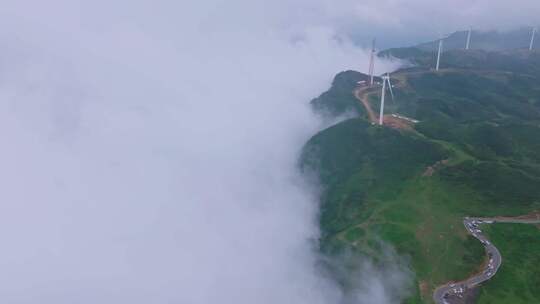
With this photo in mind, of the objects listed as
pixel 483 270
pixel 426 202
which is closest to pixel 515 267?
pixel 483 270

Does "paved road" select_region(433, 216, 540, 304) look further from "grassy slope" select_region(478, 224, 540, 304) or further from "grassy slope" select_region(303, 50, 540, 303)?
"grassy slope" select_region(303, 50, 540, 303)

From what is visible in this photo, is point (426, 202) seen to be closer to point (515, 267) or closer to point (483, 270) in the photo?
point (483, 270)

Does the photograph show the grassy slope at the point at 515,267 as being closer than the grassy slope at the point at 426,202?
Yes

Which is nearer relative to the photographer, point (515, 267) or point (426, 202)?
point (515, 267)

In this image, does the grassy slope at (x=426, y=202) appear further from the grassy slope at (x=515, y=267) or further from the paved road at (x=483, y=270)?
the grassy slope at (x=515, y=267)

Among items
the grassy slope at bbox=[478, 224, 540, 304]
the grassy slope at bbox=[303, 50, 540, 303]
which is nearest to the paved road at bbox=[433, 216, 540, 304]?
the grassy slope at bbox=[478, 224, 540, 304]

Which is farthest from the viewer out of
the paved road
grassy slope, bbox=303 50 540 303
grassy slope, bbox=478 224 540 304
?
grassy slope, bbox=303 50 540 303

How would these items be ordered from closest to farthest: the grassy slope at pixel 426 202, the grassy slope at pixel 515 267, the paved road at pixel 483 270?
the grassy slope at pixel 515 267 → the paved road at pixel 483 270 → the grassy slope at pixel 426 202

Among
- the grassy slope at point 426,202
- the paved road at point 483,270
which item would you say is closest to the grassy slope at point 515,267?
the paved road at point 483,270
